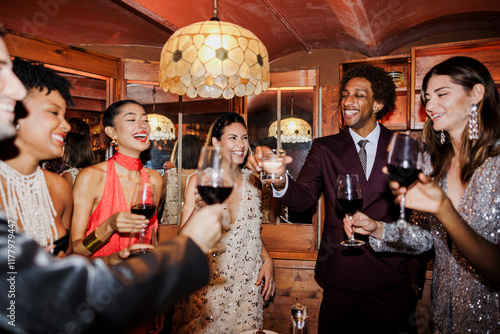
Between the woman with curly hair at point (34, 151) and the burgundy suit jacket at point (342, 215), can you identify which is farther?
the burgundy suit jacket at point (342, 215)

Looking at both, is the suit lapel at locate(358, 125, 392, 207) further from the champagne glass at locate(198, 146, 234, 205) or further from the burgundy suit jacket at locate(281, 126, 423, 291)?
the champagne glass at locate(198, 146, 234, 205)

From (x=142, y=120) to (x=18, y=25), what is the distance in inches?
113

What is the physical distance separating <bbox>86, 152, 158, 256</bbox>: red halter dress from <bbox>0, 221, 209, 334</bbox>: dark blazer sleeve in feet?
4.35

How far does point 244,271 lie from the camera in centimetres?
242

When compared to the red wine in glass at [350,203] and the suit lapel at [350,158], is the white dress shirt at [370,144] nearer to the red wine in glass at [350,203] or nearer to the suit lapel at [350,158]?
the suit lapel at [350,158]

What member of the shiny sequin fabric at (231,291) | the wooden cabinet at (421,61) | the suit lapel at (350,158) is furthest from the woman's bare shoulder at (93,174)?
the wooden cabinet at (421,61)

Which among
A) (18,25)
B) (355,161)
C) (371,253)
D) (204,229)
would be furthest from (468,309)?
(18,25)

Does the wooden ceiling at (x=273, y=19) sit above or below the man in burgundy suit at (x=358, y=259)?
above

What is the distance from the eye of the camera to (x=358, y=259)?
83.7 inches

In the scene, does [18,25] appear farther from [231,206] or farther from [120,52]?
[231,206]

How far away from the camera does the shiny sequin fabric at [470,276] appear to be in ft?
4.87

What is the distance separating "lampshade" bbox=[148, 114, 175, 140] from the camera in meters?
3.70

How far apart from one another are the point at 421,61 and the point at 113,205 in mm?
3041

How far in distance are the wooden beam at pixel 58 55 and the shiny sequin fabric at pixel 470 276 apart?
285 centimetres
